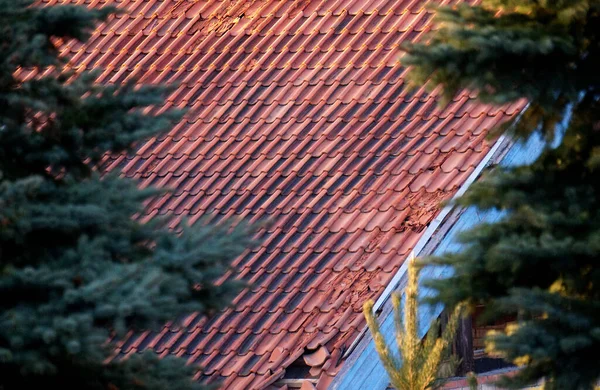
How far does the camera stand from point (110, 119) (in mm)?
4281

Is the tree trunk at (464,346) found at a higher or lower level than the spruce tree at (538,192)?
lower

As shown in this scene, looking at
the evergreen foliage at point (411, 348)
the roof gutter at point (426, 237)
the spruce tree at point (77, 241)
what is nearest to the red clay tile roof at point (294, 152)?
the roof gutter at point (426, 237)

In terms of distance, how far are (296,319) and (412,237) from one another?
1.02 m

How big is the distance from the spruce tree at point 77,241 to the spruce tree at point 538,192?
1166 mm

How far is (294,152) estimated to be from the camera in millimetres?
7805

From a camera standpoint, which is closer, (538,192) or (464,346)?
(538,192)

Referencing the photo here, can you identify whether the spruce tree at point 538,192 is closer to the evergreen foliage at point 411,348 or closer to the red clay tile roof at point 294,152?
the evergreen foliage at point 411,348

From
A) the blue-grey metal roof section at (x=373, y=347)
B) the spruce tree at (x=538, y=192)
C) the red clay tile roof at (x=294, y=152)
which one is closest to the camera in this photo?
the spruce tree at (x=538, y=192)

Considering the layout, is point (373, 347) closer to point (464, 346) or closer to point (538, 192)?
point (464, 346)

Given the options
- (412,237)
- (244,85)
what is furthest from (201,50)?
(412,237)

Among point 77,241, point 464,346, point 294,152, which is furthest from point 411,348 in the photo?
point 77,241

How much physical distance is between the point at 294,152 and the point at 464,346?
2.08 m

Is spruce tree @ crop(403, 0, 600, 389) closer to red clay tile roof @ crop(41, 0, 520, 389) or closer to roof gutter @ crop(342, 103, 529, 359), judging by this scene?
roof gutter @ crop(342, 103, 529, 359)

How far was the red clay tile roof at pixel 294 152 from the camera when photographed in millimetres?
6609
